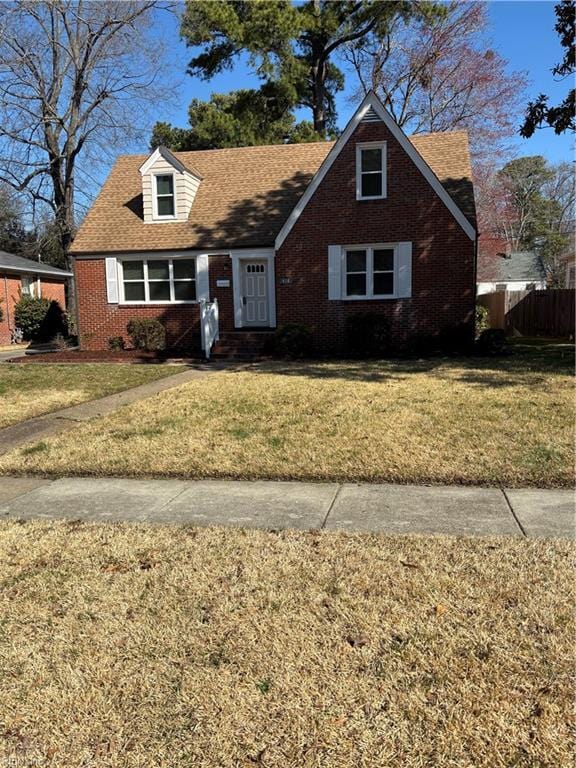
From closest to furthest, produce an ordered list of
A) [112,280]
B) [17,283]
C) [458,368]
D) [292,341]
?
[458,368] → [292,341] → [112,280] → [17,283]

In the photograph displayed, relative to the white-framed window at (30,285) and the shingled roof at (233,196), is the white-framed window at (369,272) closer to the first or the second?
the shingled roof at (233,196)

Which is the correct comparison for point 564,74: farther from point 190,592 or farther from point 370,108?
point 190,592

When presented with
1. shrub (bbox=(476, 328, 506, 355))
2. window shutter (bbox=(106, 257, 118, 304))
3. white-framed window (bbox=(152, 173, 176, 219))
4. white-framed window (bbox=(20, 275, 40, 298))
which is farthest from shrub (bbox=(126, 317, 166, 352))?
white-framed window (bbox=(20, 275, 40, 298))

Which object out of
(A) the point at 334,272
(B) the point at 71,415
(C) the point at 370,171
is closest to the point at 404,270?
(A) the point at 334,272

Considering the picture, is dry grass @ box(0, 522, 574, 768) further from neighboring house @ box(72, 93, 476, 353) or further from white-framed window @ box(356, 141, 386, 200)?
white-framed window @ box(356, 141, 386, 200)

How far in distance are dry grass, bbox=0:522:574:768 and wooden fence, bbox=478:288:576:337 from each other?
1876 cm

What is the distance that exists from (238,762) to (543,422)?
602 cm

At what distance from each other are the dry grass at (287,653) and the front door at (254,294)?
555 inches

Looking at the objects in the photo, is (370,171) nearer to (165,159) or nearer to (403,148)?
(403,148)

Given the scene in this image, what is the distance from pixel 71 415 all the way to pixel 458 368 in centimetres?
781

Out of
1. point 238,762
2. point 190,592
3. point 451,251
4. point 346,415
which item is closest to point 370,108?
point 451,251

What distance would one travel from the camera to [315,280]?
666 inches

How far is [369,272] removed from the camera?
55.1 feet

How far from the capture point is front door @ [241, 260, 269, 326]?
17875mm
